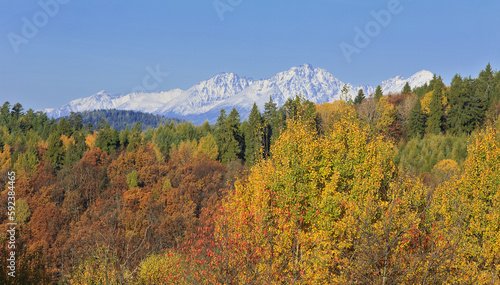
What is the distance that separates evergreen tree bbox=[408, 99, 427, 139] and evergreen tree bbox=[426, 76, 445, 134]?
130 centimetres

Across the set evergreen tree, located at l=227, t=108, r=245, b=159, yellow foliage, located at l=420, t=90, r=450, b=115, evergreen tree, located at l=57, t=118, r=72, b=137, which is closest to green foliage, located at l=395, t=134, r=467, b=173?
yellow foliage, located at l=420, t=90, r=450, b=115

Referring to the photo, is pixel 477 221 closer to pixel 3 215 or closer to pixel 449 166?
pixel 449 166

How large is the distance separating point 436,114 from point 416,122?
449cm

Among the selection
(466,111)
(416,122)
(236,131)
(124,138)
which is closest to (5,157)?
(124,138)

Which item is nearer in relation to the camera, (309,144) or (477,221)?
(309,144)

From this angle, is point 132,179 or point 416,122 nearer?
point 132,179

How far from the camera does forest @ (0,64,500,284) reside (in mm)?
13656

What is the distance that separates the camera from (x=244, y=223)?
17250 mm

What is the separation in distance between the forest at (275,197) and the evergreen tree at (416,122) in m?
0.27

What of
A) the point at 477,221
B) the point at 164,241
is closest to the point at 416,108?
the point at 164,241

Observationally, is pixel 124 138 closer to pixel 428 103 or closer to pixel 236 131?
pixel 236 131

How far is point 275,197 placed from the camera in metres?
19.1

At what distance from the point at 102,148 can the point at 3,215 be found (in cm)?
2965

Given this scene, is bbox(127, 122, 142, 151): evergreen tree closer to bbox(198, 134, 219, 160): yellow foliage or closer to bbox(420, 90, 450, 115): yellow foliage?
bbox(198, 134, 219, 160): yellow foliage
